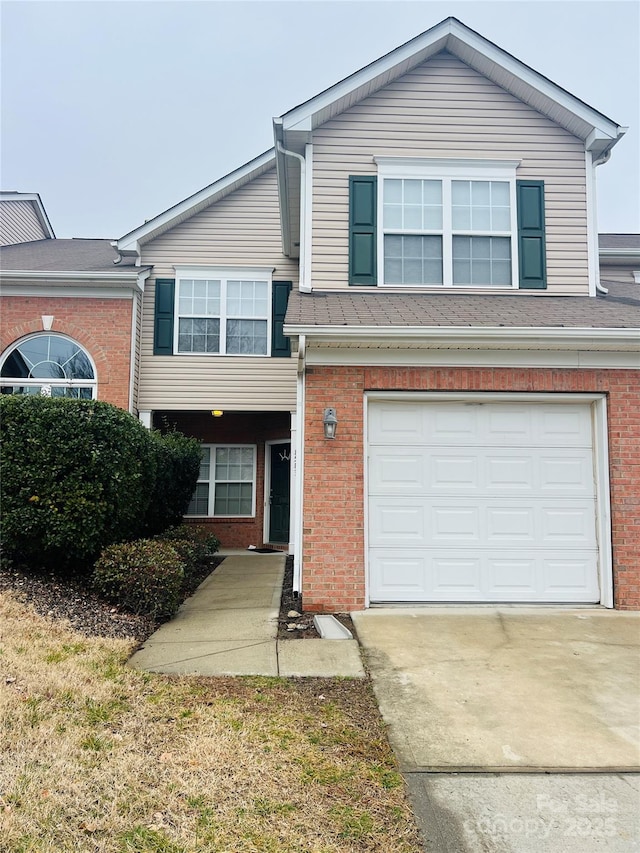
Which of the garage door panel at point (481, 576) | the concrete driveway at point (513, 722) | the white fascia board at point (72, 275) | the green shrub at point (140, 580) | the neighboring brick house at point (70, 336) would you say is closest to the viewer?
the concrete driveway at point (513, 722)

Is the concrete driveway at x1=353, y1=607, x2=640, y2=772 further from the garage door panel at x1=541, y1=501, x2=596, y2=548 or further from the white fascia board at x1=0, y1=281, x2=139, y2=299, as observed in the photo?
the white fascia board at x1=0, y1=281, x2=139, y2=299

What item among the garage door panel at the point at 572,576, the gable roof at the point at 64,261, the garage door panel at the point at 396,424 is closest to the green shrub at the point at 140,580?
the garage door panel at the point at 396,424

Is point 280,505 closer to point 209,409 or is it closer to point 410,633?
point 209,409

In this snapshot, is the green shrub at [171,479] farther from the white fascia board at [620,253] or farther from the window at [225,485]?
the white fascia board at [620,253]

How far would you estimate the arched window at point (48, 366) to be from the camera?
1077 cm

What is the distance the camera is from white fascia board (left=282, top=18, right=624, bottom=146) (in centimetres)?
794

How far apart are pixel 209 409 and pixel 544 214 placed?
6.87m

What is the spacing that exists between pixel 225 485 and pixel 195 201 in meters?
6.16

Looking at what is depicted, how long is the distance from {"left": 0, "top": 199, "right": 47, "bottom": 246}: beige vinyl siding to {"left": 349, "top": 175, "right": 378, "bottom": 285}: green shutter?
10424 millimetres

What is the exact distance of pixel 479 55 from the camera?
8164mm

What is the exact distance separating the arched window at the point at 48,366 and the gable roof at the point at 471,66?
17.9 feet

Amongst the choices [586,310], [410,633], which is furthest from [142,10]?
[410,633]

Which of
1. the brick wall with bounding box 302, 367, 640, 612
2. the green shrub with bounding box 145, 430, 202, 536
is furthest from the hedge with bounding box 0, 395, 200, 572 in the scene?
the brick wall with bounding box 302, 367, 640, 612

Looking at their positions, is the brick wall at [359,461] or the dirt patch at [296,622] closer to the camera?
the dirt patch at [296,622]
